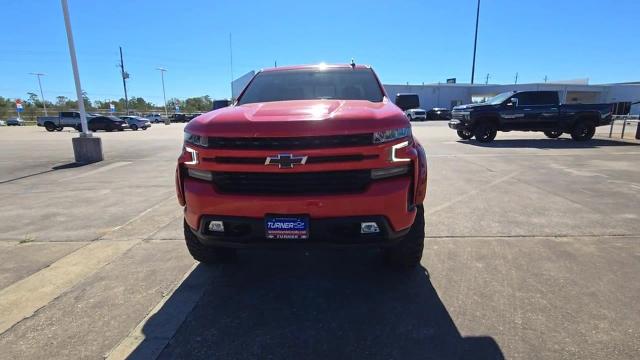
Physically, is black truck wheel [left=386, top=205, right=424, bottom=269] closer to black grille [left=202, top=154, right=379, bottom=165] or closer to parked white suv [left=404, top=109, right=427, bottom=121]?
black grille [left=202, top=154, right=379, bottom=165]

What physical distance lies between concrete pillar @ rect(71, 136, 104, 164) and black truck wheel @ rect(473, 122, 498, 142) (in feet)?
44.6

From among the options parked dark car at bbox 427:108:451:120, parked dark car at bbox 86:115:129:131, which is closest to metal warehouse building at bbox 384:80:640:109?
parked dark car at bbox 427:108:451:120

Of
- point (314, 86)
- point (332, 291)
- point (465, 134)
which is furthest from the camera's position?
point (465, 134)

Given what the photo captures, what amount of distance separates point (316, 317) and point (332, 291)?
408mm

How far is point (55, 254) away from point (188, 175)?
2.28 metres

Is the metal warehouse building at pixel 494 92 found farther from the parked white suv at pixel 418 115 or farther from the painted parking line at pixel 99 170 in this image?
the painted parking line at pixel 99 170

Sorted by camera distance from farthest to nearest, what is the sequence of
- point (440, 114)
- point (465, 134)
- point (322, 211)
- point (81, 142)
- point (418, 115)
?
point (440, 114) < point (418, 115) < point (465, 134) < point (81, 142) < point (322, 211)

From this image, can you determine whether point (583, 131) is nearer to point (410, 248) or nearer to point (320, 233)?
point (410, 248)

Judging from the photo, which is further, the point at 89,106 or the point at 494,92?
the point at 89,106

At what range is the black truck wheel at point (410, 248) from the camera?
309 centimetres

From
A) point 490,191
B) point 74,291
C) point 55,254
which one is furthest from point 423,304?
point 490,191

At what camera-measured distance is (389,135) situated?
2.60m

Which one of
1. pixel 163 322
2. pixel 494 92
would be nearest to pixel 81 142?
pixel 163 322

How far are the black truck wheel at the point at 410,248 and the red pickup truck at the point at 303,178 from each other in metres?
0.38
